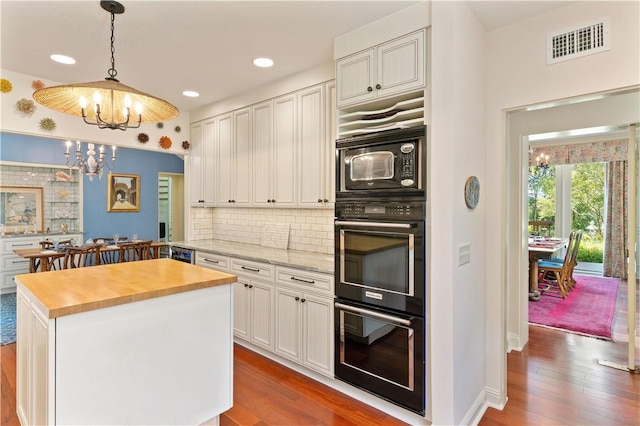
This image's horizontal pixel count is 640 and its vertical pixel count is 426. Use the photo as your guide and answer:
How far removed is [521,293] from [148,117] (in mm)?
3785

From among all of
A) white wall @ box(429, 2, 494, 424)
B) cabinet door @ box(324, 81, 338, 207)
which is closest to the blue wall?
cabinet door @ box(324, 81, 338, 207)

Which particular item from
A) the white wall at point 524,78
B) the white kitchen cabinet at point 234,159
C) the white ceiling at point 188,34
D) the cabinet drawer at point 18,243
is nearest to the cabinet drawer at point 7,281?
the cabinet drawer at point 18,243

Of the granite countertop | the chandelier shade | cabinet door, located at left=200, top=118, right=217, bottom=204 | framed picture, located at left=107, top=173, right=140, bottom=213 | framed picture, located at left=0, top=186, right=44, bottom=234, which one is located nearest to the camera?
the chandelier shade

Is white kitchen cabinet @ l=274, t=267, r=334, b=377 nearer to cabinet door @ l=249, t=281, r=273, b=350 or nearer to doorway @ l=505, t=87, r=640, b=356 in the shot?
cabinet door @ l=249, t=281, r=273, b=350

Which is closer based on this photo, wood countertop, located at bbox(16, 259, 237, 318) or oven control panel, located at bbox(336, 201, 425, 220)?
wood countertop, located at bbox(16, 259, 237, 318)

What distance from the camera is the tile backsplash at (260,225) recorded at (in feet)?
11.5

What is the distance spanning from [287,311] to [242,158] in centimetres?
191

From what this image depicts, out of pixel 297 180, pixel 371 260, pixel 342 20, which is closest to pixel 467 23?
pixel 342 20

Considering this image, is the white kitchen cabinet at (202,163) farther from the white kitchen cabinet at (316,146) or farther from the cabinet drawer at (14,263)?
the cabinet drawer at (14,263)

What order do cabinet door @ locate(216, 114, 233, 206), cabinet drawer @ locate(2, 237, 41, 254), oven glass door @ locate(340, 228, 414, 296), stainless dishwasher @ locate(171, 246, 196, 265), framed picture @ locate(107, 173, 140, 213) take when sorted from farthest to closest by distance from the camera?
1. framed picture @ locate(107, 173, 140, 213)
2. cabinet drawer @ locate(2, 237, 41, 254)
3. cabinet door @ locate(216, 114, 233, 206)
4. stainless dishwasher @ locate(171, 246, 196, 265)
5. oven glass door @ locate(340, 228, 414, 296)

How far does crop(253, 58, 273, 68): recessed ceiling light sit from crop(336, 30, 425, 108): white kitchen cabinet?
2.49 feet

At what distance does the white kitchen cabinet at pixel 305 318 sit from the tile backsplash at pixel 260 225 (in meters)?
0.63

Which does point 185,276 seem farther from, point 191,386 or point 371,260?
point 371,260

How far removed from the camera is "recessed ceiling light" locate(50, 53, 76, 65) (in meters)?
2.95
